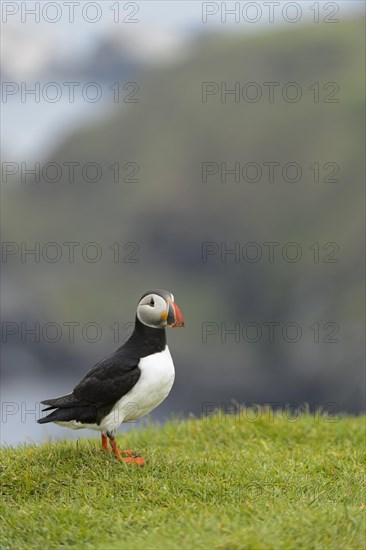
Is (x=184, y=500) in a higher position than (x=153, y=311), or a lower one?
lower

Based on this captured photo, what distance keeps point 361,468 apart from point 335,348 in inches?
7615

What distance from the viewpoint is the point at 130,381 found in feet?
29.8

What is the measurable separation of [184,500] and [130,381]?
1.48m

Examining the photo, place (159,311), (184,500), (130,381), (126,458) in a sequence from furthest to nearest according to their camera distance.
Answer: (126,458)
(159,311)
(130,381)
(184,500)

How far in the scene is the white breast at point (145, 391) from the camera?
9117 millimetres

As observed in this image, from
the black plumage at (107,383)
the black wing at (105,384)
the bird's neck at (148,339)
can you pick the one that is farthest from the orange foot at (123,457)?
the bird's neck at (148,339)

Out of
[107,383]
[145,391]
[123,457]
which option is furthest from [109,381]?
[123,457]

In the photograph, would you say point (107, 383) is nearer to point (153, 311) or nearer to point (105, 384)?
point (105, 384)

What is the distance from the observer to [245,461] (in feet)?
34.9

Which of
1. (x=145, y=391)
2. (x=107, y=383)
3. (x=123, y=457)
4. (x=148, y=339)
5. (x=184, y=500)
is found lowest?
(x=184, y=500)

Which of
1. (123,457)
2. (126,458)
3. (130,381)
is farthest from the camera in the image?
(123,457)

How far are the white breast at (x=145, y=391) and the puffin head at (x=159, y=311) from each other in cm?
41

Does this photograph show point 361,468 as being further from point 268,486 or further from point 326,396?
point 326,396

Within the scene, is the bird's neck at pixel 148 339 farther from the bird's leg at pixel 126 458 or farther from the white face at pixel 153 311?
the bird's leg at pixel 126 458
